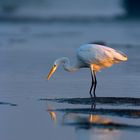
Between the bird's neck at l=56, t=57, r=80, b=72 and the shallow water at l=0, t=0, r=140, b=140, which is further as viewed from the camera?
the bird's neck at l=56, t=57, r=80, b=72

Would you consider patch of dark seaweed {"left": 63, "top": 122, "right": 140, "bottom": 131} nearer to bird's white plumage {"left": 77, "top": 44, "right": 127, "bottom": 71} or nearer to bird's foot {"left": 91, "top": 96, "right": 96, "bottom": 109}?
bird's foot {"left": 91, "top": 96, "right": 96, "bottom": 109}

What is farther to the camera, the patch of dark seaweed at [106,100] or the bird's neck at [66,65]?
the bird's neck at [66,65]

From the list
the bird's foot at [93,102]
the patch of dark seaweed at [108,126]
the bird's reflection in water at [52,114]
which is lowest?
the patch of dark seaweed at [108,126]

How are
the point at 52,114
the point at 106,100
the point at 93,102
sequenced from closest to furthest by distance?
the point at 52,114 → the point at 93,102 → the point at 106,100

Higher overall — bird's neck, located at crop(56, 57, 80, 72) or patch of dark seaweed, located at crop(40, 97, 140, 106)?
bird's neck, located at crop(56, 57, 80, 72)

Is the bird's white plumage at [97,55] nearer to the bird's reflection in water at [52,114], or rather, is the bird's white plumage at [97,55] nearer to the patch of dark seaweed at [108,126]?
the bird's reflection in water at [52,114]

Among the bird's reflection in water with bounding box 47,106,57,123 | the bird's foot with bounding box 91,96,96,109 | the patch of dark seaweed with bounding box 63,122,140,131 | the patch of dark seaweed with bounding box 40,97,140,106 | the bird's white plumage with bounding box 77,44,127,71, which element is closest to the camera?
the patch of dark seaweed with bounding box 63,122,140,131

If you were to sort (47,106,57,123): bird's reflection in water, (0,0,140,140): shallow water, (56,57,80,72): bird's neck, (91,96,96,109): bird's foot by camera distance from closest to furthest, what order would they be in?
(0,0,140,140): shallow water < (47,106,57,123): bird's reflection in water < (91,96,96,109): bird's foot < (56,57,80,72): bird's neck

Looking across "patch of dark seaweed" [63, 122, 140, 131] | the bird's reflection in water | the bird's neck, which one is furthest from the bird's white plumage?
"patch of dark seaweed" [63, 122, 140, 131]

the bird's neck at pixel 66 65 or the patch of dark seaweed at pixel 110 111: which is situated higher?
the bird's neck at pixel 66 65

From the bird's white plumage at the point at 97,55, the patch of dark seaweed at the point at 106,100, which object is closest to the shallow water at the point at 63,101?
the patch of dark seaweed at the point at 106,100

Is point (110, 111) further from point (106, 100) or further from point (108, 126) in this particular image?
point (108, 126)

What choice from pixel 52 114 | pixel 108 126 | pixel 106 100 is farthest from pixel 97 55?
pixel 108 126

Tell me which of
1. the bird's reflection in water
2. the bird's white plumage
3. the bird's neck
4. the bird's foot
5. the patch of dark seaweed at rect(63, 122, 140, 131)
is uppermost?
the bird's white plumage
